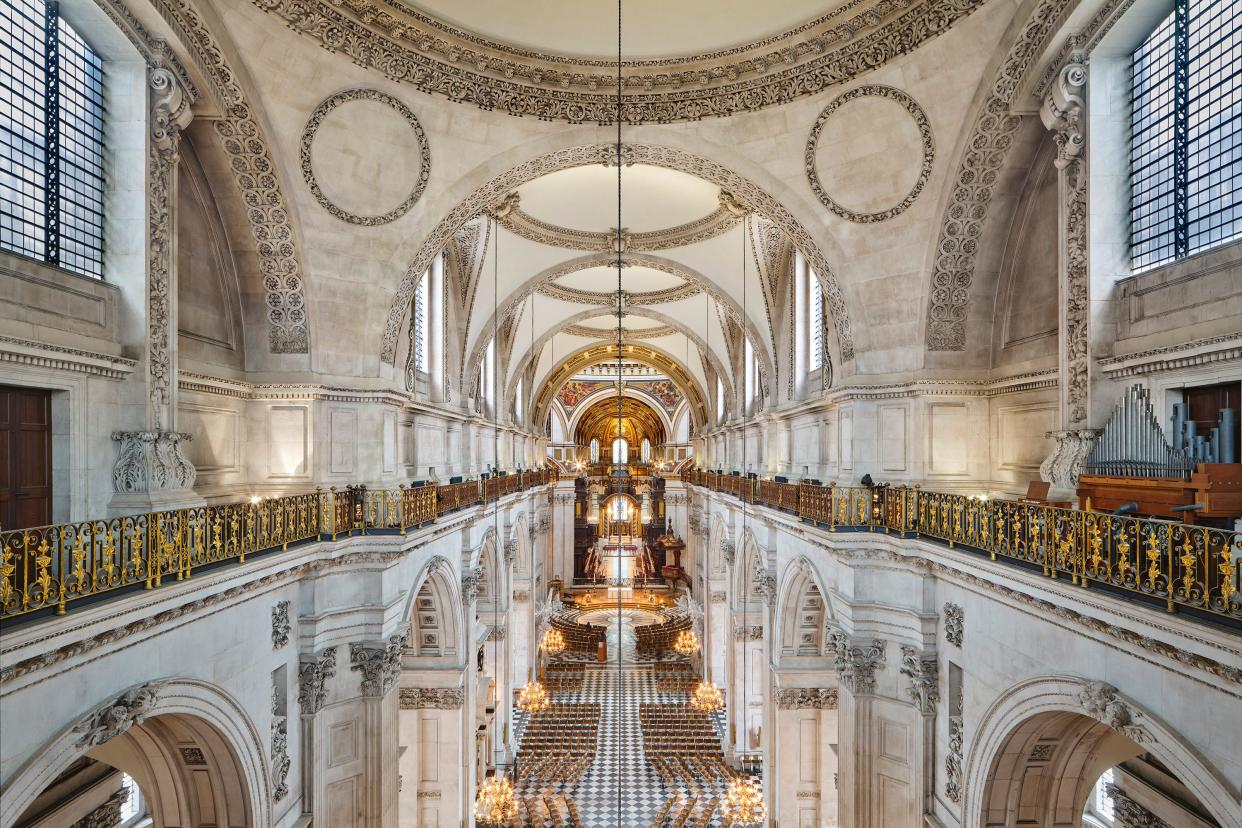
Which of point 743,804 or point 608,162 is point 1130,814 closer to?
point 743,804

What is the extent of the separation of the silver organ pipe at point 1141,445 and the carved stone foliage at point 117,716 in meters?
9.42

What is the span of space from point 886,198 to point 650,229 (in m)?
9.10

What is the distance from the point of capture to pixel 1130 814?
9664mm

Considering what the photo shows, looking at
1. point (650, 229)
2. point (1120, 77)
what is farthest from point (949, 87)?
point (650, 229)

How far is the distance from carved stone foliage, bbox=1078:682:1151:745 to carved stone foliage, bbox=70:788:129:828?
12.2m

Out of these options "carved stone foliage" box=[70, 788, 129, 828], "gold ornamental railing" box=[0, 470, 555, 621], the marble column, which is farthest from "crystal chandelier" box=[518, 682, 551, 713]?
the marble column

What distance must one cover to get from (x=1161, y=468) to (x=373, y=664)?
10145 mm

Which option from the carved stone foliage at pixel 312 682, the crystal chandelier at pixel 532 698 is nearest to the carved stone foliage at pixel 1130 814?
the carved stone foliage at pixel 312 682

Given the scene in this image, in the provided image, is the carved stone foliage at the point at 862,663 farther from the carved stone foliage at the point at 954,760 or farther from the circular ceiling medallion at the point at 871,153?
the circular ceiling medallion at the point at 871,153

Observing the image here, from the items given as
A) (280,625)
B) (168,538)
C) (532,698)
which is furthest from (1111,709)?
(532,698)

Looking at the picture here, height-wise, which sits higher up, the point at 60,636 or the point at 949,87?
the point at 949,87

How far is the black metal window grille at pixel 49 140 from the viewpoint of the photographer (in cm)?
703

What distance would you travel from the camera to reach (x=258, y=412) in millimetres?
11078

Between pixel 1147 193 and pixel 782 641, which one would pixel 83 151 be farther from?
pixel 782 641
